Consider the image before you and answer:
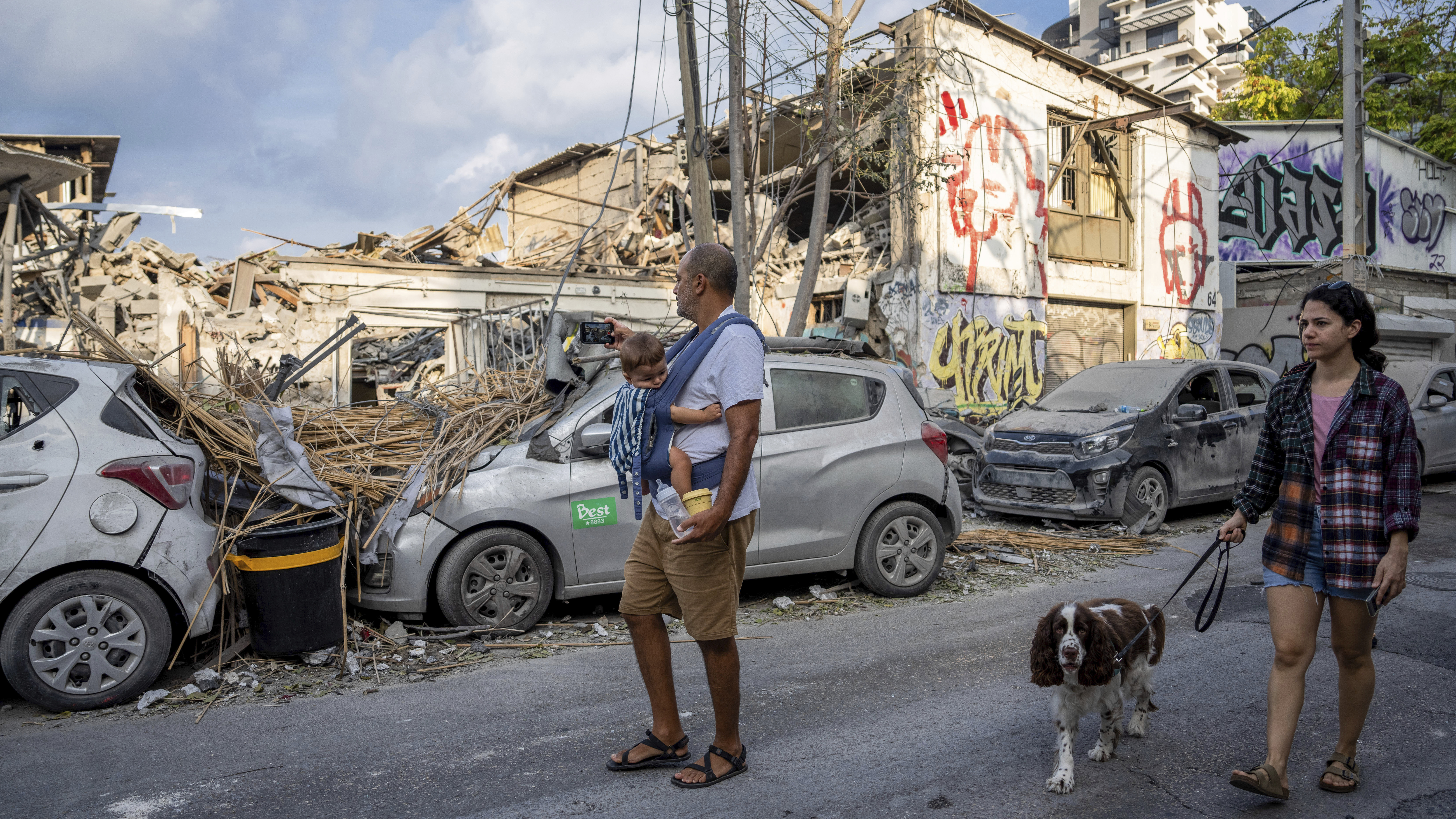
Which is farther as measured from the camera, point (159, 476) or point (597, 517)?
point (597, 517)

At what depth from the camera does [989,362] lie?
14891mm

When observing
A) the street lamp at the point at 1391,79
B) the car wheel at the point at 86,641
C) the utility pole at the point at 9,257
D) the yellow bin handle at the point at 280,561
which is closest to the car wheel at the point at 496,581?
the yellow bin handle at the point at 280,561

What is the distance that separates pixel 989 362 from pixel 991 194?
9.10 feet

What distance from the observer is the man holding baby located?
319 cm

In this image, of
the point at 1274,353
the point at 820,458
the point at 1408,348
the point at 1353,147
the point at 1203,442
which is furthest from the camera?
the point at 1408,348

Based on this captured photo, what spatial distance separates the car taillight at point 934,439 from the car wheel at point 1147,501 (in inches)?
121

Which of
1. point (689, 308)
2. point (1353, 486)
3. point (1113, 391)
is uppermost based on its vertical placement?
point (689, 308)

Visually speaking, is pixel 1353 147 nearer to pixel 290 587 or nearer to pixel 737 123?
pixel 737 123

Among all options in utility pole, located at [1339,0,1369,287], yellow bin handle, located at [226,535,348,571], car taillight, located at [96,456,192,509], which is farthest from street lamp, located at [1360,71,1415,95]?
car taillight, located at [96,456,192,509]

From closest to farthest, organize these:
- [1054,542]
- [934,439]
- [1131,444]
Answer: [934,439] < [1054,542] < [1131,444]

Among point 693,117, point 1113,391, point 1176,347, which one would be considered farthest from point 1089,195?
point 693,117

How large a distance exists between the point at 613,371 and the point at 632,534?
123 cm

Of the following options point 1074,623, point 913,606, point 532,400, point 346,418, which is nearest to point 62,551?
point 346,418

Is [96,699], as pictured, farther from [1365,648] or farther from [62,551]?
[1365,648]
